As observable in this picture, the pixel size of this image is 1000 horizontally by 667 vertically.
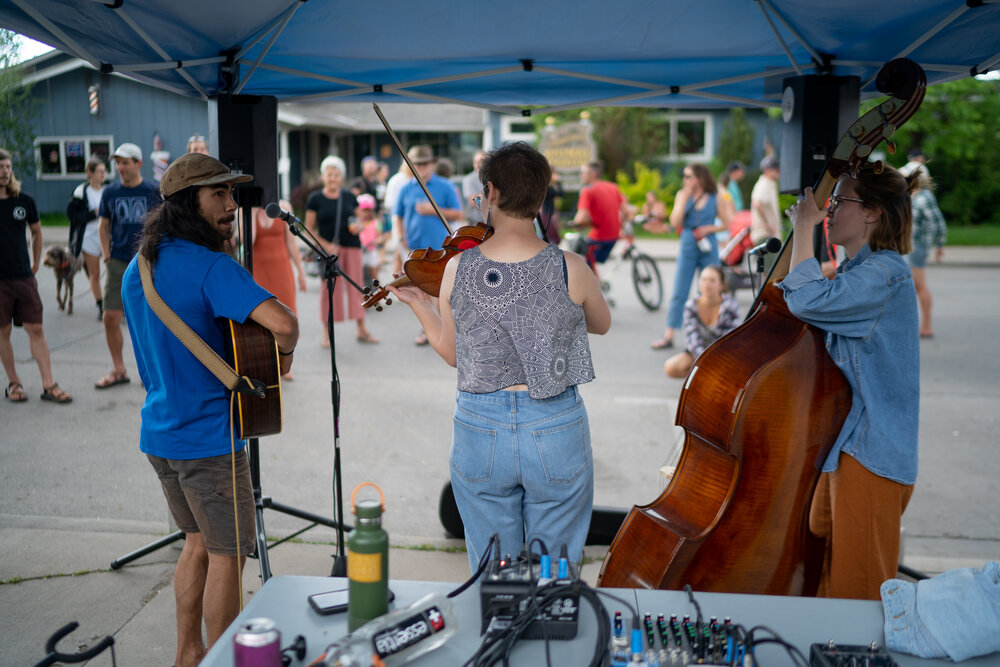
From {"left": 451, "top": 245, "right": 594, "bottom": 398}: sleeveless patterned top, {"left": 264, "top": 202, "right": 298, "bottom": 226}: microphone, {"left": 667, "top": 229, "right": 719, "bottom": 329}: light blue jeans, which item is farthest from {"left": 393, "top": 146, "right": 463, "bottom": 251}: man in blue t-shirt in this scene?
{"left": 451, "top": 245, "right": 594, "bottom": 398}: sleeveless patterned top

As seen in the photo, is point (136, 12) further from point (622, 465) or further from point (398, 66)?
point (622, 465)

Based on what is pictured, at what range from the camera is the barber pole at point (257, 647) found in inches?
52.4

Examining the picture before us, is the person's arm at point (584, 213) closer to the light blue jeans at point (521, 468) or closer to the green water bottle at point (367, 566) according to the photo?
the light blue jeans at point (521, 468)

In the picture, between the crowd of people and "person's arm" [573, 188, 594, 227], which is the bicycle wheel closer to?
"person's arm" [573, 188, 594, 227]

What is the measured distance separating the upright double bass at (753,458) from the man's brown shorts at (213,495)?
1.17 meters

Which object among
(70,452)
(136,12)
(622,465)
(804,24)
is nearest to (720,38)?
(804,24)

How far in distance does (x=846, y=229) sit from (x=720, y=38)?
1087mm

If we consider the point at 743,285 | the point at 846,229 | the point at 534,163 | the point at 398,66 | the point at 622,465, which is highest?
the point at 398,66

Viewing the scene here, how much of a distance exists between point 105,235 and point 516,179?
4980 mm

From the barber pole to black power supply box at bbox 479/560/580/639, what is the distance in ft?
1.28

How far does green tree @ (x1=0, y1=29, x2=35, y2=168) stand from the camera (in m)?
4.04

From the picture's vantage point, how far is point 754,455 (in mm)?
2588

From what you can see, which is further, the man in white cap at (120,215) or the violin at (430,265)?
the man in white cap at (120,215)

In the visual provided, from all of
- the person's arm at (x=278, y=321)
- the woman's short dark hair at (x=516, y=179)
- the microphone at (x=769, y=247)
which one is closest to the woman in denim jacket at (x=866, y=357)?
the microphone at (x=769, y=247)
